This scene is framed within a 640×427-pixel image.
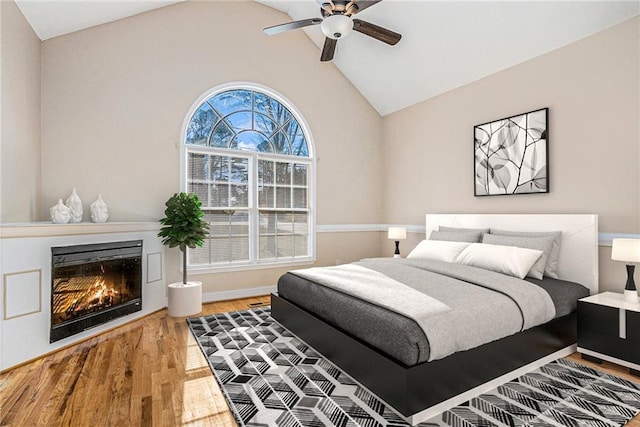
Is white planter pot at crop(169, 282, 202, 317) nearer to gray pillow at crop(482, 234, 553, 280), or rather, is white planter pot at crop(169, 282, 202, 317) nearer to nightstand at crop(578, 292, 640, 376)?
gray pillow at crop(482, 234, 553, 280)

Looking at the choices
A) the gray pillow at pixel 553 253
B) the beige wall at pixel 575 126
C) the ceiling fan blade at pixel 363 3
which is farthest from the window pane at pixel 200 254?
the gray pillow at pixel 553 253

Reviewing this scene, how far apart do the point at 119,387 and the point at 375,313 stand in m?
1.78

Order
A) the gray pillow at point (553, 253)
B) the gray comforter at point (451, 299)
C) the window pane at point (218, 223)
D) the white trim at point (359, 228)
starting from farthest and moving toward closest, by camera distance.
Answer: the white trim at point (359, 228) → the window pane at point (218, 223) → the gray pillow at point (553, 253) → the gray comforter at point (451, 299)

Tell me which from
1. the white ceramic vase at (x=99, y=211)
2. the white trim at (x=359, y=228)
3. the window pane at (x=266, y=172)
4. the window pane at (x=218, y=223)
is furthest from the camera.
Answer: the white trim at (x=359, y=228)

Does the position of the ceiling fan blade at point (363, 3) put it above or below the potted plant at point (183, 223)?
above

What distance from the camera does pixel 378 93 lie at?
5406 millimetres

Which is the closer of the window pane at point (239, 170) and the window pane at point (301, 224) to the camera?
the window pane at point (239, 170)

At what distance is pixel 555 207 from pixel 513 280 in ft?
4.40

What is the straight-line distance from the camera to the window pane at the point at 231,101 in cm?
448

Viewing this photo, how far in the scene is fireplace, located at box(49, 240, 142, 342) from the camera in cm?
284

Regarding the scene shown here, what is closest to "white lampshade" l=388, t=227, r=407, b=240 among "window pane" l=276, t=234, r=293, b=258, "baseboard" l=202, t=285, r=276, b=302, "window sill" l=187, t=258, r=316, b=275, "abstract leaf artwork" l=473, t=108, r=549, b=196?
"abstract leaf artwork" l=473, t=108, r=549, b=196

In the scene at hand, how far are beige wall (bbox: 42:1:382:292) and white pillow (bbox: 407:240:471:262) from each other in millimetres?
1725

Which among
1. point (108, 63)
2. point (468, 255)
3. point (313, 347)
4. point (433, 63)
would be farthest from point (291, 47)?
point (313, 347)

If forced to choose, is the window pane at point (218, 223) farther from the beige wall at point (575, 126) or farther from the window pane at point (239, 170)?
the beige wall at point (575, 126)
